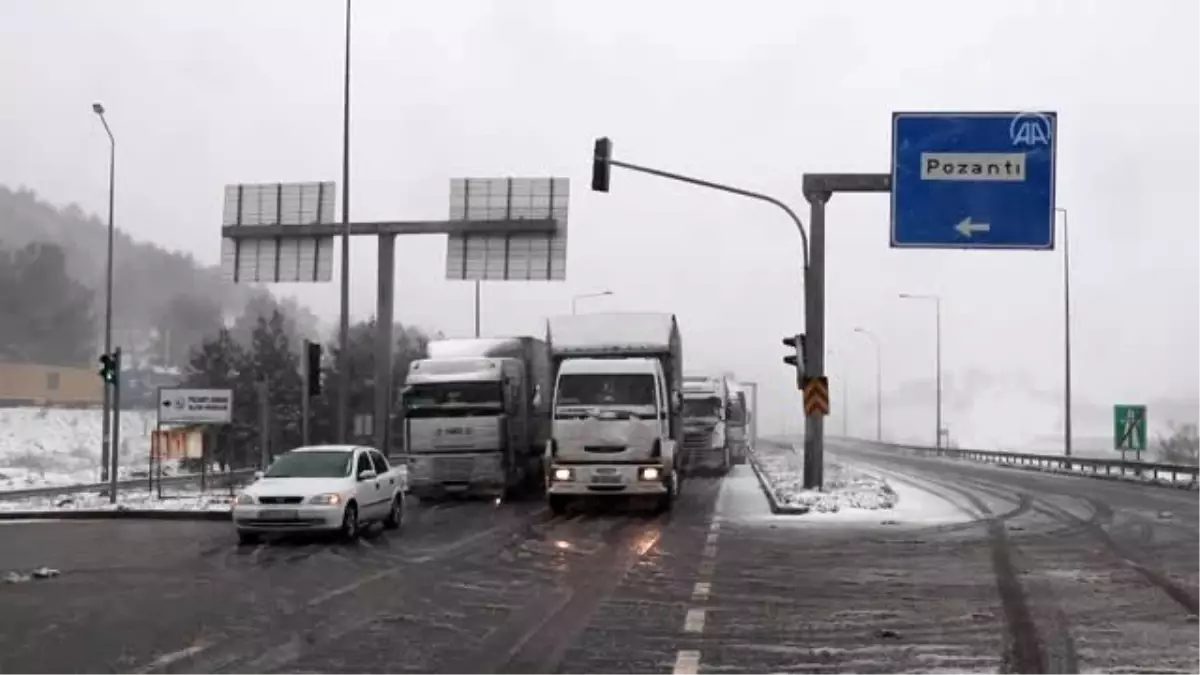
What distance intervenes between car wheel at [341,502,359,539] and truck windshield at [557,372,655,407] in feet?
19.1

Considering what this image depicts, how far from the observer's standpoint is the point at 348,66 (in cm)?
3100

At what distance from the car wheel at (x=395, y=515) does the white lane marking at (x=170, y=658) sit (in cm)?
1163

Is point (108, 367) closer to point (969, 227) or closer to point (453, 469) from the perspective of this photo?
point (453, 469)

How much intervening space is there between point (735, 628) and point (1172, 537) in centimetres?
1207

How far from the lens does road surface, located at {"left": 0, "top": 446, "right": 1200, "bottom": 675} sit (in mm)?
9109

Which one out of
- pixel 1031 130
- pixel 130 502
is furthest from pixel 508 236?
pixel 1031 130

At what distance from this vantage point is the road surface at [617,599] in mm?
9109

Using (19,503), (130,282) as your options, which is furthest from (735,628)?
(130,282)

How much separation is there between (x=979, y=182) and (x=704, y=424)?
18.0m

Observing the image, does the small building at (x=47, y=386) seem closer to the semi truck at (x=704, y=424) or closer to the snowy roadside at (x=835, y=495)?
the semi truck at (x=704, y=424)

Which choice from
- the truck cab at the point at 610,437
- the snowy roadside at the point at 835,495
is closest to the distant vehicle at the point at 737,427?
the snowy roadside at the point at 835,495

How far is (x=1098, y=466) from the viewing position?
155 feet

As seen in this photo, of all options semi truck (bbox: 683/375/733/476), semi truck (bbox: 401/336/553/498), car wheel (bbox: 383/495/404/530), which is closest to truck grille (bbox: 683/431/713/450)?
semi truck (bbox: 683/375/733/476)

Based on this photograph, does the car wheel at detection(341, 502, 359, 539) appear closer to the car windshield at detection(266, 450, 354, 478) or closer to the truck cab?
the car windshield at detection(266, 450, 354, 478)
